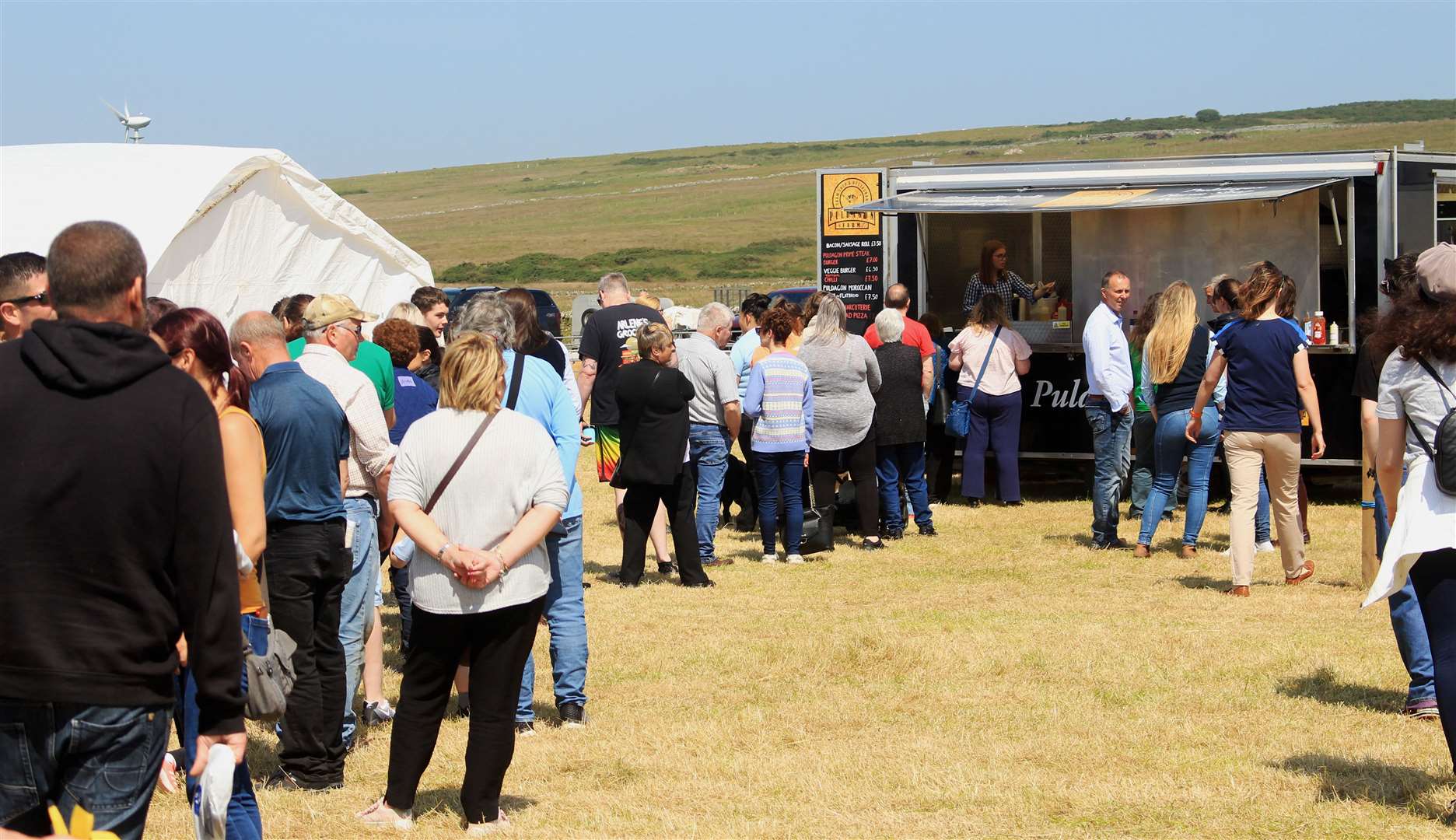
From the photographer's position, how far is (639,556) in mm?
8781

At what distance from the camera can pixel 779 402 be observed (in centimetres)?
909

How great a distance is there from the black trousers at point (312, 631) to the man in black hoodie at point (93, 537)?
211cm

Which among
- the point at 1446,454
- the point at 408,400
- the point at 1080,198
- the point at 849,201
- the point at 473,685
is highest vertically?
the point at 849,201

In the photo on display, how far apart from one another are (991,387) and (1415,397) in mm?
6761

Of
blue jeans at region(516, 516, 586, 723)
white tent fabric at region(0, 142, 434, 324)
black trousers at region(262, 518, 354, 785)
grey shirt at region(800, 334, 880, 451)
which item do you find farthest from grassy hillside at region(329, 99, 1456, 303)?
black trousers at region(262, 518, 354, 785)

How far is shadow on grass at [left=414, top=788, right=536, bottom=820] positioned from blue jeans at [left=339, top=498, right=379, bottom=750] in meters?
0.52

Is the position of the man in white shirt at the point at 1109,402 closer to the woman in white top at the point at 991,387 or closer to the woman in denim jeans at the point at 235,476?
the woman in white top at the point at 991,387

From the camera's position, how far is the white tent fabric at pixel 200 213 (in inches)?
412

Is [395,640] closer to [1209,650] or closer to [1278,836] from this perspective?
[1209,650]

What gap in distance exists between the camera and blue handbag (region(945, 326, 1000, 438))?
442 inches

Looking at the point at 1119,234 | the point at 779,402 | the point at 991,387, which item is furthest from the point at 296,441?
the point at 1119,234

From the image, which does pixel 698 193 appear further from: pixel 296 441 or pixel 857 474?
pixel 296 441

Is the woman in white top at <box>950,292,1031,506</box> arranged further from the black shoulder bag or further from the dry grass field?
the black shoulder bag

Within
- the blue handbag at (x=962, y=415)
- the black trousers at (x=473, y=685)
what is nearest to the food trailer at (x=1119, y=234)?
the blue handbag at (x=962, y=415)
